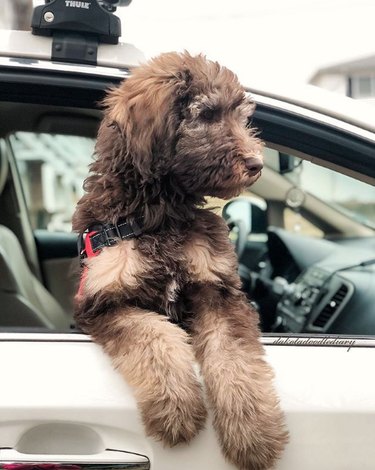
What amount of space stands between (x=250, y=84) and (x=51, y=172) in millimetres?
2521

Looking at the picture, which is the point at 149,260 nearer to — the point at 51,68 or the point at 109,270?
the point at 109,270

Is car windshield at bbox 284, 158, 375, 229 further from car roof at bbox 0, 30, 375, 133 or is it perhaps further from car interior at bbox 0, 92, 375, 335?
car roof at bbox 0, 30, 375, 133

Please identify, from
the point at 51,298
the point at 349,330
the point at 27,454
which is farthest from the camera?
the point at 51,298

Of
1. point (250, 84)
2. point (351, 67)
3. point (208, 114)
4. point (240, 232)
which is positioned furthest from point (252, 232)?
point (351, 67)

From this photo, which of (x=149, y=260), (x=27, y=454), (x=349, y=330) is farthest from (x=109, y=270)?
(x=349, y=330)

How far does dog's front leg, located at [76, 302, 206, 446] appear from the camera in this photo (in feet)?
5.22

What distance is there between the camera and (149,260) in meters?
1.83

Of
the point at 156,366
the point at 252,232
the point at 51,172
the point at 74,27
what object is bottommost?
the point at 252,232

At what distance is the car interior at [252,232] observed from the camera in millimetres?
2594

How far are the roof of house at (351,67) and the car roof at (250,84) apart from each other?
24.7 feet

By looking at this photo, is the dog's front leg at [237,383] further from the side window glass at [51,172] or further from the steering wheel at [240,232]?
the steering wheel at [240,232]

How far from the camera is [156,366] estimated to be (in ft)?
5.47

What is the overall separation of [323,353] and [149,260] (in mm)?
527

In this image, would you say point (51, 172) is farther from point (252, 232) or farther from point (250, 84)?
point (250, 84)
